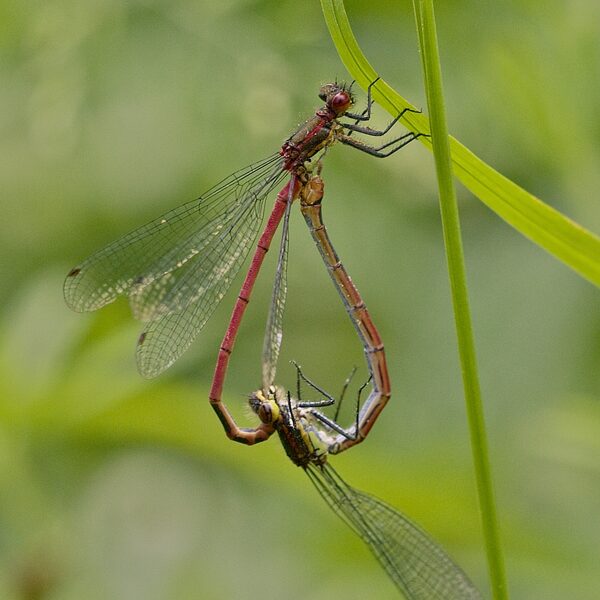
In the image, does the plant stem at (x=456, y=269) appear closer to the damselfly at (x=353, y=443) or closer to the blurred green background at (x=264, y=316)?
the damselfly at (x=353, y=443)

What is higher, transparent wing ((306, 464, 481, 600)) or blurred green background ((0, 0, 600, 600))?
blurred green background ((0, 0, 600, 600))

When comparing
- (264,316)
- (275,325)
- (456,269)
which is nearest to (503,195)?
(456,269)

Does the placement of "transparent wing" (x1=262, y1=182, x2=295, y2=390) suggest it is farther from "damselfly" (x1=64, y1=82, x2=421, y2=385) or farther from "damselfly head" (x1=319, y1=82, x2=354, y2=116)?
"damselfly head" (x1=319, y1=82, x2=354, y2=116)

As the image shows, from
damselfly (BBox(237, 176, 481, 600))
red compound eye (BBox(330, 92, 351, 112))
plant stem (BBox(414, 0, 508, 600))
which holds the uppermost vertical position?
red compound eye (BBox(330, 92, 351, 112))

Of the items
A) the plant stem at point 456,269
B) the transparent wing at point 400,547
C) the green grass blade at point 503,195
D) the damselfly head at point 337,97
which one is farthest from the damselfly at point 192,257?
the plant stem at point 456,269

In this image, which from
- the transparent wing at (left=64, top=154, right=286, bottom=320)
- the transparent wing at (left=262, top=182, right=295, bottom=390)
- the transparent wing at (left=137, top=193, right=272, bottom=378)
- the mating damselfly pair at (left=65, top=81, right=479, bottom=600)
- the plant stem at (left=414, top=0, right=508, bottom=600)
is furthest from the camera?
the transparent wing at (left=64, top=154, right=286, bottom=320)

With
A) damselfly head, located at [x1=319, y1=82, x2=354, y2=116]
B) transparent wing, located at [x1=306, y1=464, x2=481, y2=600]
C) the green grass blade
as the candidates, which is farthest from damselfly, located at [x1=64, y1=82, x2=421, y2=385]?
the green grass blade

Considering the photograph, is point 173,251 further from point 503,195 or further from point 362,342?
point 503,195
